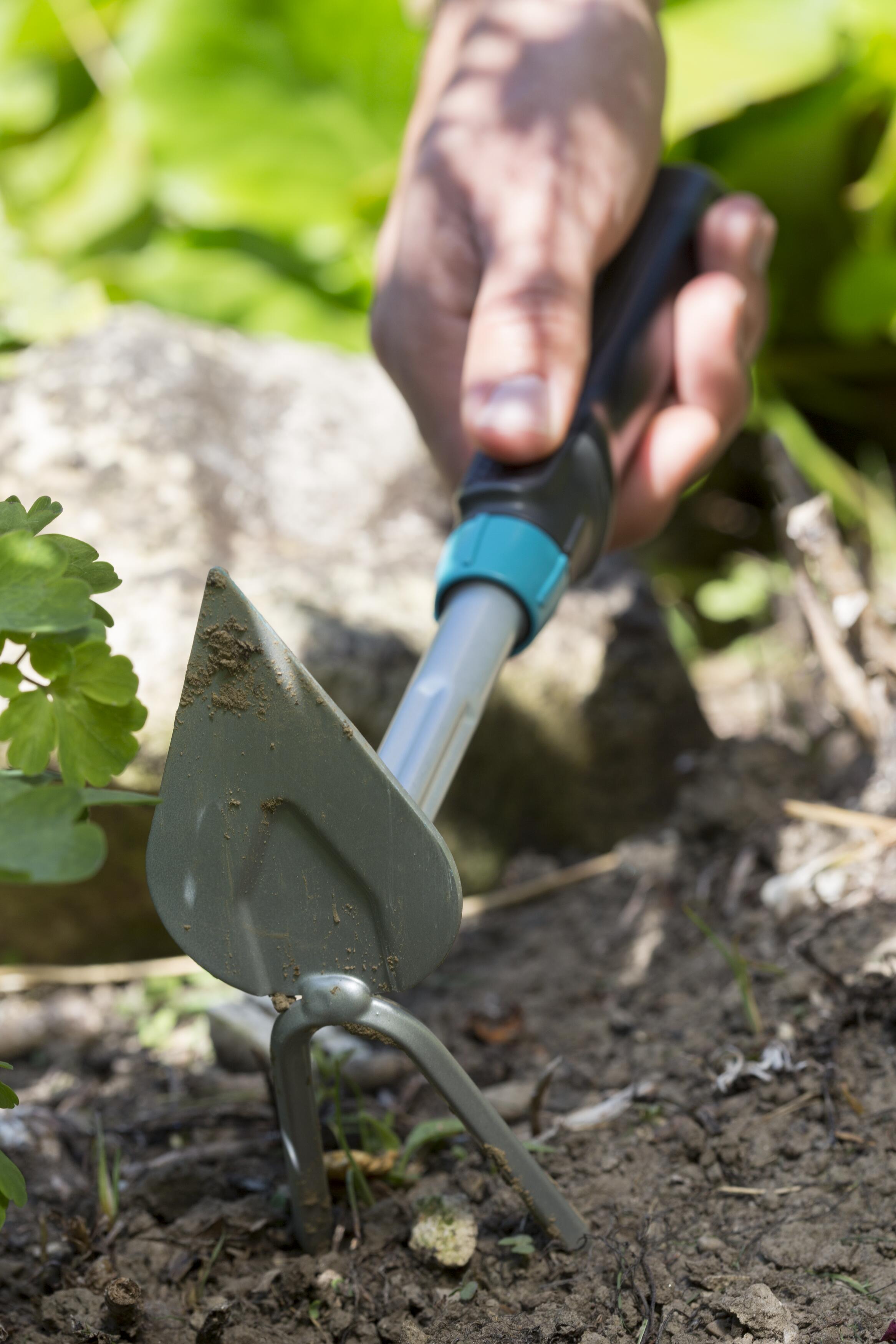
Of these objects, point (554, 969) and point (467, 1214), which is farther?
point (554, 969)

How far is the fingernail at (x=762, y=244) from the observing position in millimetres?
1431

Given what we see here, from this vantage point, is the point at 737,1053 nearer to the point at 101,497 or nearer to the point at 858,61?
the point at 101,497

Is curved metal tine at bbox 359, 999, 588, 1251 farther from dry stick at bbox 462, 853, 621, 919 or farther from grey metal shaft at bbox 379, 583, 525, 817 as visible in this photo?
dry stick at bbox 462, 853, 621, 919

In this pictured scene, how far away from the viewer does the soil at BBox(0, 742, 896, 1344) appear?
0.78m

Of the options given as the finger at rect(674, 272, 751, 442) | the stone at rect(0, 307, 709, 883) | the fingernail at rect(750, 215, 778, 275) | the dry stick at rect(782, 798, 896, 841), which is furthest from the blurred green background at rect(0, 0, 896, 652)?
the dry stick at rect(782, 798, 896, 841)

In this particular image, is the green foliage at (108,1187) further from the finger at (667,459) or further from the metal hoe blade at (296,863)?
the finger at (667,459)

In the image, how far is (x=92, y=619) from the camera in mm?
671

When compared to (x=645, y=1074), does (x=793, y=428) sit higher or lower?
lower

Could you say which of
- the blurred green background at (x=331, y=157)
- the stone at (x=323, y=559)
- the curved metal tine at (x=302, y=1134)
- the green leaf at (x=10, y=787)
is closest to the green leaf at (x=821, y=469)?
the blurred green background at (x=331, y=157)

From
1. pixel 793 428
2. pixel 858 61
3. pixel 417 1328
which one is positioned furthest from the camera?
pixel 793 428

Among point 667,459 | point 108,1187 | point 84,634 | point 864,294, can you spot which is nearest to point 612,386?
point 667,459

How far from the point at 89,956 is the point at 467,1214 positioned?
2.59 ft

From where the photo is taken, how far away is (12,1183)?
0.66m

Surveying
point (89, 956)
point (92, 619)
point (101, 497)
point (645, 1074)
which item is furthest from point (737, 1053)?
point (101, 497)
